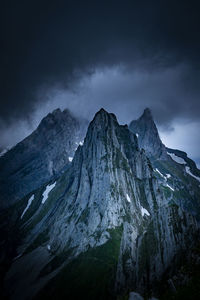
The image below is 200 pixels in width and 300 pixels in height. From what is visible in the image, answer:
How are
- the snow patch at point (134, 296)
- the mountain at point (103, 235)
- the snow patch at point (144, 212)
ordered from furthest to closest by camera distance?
the snow patch at point (144, 212) < the mountain at point (103, 235) < the snow patch at point (134, 296)

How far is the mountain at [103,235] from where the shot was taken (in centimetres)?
4938

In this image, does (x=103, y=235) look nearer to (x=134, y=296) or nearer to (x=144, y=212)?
(x=144, y=212)

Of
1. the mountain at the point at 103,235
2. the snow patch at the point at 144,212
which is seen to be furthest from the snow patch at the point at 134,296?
the snow patch at the point at 144,212

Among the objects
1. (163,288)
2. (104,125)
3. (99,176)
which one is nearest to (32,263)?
(99,176)

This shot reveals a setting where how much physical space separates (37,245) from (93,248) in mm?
57102

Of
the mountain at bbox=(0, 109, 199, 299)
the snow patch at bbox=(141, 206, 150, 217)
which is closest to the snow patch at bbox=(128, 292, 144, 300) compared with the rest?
the mountain at bbox=(0, 109, 199, 299)

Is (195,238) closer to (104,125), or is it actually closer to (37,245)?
(37,245)

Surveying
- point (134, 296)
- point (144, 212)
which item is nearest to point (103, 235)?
point (144, 212)

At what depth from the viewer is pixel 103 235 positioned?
111125mm

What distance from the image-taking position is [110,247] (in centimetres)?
10381

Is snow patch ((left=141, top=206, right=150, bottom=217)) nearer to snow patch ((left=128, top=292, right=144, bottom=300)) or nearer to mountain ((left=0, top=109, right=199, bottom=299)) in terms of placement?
mountain ((left=0, top=109, right=199, bottom=299))

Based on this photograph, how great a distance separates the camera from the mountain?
49.4 metres

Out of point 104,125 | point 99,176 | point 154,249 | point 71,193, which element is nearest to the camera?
point 154,249

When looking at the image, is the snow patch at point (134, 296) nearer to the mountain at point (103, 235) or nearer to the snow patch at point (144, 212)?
the mountain at point (103, 235)
